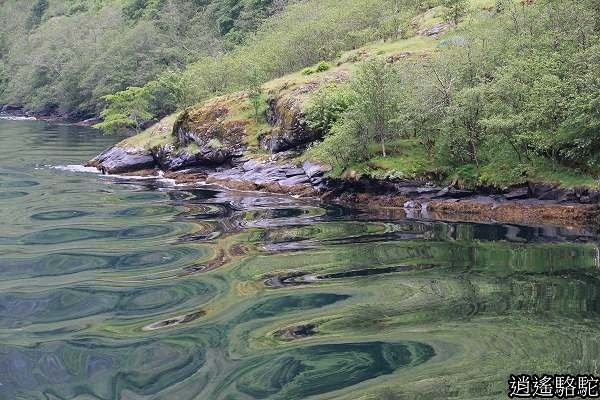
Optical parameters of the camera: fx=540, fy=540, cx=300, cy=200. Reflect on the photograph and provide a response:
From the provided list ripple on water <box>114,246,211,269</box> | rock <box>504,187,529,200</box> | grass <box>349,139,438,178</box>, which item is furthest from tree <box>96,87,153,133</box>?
ripple on water <box>114,246,211,269</box>

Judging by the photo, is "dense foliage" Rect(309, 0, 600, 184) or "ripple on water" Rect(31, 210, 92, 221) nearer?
"ripple on water" Rect(31, 210, 92, 221)

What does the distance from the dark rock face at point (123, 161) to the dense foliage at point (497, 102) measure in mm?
16925

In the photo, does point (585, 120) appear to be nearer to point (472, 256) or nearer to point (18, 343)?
point (472, 256)

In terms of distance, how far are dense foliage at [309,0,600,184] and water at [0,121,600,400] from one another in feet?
17.0

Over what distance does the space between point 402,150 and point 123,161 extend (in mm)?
23164

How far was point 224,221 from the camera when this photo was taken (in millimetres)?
21719

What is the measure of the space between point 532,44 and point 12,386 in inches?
1054

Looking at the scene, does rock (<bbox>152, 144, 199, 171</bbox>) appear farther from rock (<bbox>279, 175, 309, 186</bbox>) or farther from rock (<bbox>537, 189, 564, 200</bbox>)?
rock (<bbox>537, 189, 564, 200</bbox>)

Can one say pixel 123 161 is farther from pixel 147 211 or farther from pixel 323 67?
pixel 147 211

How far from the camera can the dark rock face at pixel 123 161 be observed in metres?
41.4

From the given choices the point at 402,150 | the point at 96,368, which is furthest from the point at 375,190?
the point at 96,368

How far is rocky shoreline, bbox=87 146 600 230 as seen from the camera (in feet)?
70.9

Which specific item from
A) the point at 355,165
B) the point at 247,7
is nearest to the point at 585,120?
the point at 355,165

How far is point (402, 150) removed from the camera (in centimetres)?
2934
